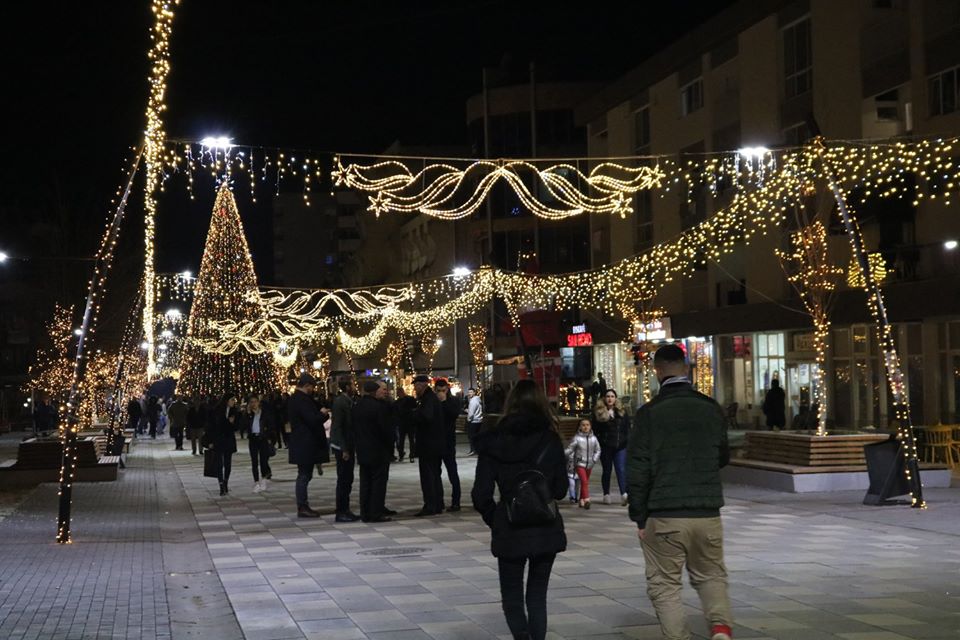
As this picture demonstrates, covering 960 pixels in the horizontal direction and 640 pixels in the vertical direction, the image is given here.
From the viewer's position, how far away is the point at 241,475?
1089 inches

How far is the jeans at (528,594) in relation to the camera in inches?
289

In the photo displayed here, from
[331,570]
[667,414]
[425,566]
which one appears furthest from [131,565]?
[667,414]

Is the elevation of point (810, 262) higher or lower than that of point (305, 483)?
higher

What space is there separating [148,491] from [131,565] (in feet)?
36.9

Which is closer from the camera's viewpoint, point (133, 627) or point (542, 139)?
point (133, 627)

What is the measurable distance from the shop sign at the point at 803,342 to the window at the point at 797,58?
286 inches

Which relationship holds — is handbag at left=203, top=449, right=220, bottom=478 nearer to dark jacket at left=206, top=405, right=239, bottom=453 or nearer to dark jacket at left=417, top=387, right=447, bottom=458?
dark jacket at left=206, top=405, right=239, bottom=453

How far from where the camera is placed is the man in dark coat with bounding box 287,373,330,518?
679 inches

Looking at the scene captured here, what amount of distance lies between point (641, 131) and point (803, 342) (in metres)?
15.0

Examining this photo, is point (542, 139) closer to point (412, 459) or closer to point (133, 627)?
point (412, 459)

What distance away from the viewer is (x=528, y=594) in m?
7.42

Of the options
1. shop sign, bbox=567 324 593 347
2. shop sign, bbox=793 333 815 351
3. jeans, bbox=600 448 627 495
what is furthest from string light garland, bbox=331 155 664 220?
shop sign, bbox=567 324 593 347

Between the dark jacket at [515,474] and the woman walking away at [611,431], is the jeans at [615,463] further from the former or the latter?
the dark jacket at [515,474]

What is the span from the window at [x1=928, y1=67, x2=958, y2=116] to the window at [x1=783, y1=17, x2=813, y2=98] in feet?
21.3
